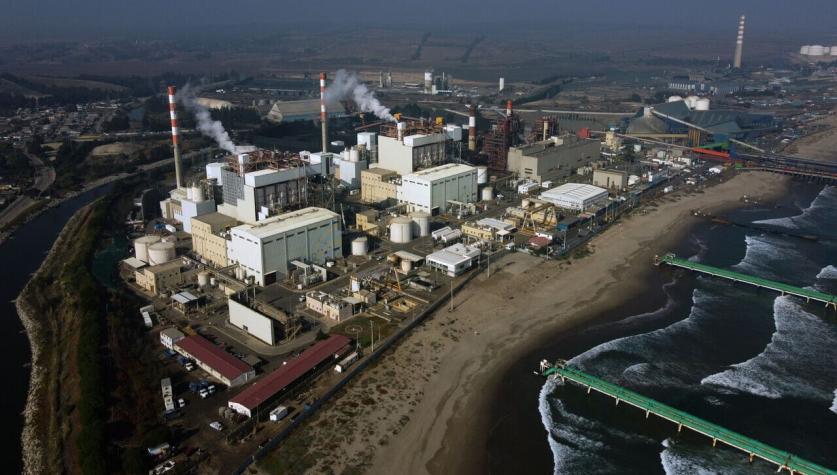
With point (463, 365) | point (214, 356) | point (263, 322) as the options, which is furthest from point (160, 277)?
point (463, 365)

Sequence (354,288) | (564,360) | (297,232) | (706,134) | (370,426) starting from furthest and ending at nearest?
(706,134) → (297,232) → (354,288) → (564,360) → (370,426)

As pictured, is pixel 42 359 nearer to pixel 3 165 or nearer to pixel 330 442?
pixel 330 442

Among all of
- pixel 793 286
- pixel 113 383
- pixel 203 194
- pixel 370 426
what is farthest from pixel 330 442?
pixel 793 286

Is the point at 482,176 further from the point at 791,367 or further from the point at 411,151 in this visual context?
the point at 791,367

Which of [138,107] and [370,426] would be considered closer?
[370,426]

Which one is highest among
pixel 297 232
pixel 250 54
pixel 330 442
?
pixel 250 54

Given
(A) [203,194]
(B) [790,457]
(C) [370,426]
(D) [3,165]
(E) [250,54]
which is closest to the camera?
(B) [790,457]

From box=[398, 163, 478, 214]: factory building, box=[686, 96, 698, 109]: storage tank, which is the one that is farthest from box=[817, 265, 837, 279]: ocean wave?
box=[686, 96, 698, 109]: storage tank

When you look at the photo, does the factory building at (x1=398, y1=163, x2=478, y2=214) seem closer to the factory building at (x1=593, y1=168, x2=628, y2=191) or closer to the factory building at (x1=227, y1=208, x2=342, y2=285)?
the factory building at (x1=227, y1=208, x2=342, y2=285)
